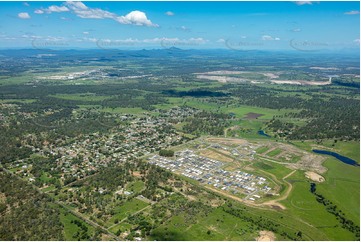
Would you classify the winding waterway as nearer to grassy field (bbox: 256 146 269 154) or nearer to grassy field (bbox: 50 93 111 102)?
grassy field (bbox: 256 146 269 154)

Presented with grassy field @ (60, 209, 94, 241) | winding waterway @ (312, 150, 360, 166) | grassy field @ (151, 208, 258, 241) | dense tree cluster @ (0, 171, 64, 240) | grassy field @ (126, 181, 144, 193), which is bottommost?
winding waterway @ (312, 150, 360, 166)

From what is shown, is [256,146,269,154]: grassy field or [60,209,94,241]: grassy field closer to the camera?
[60,209,94,241]: grassy field

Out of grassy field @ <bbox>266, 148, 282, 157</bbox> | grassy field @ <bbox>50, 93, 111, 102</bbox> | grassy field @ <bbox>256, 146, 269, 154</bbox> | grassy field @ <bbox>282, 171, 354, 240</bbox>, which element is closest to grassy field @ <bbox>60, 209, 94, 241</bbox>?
grassy field @ <bbox>282, 171, 354, 240</bbox>

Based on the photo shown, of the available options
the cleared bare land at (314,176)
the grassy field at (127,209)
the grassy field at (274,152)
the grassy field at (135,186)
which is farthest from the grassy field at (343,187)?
the grassy field at (127,209)

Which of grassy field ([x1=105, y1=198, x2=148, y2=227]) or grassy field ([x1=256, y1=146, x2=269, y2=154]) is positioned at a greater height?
grassy field ([x1=105, y1=198, x2=148, y2=227])

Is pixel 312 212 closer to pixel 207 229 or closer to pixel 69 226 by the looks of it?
pixel 207 229

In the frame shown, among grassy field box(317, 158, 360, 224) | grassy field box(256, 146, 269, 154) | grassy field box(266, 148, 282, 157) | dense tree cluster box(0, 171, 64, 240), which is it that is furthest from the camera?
grassy field box(256, 146, 269, 154)

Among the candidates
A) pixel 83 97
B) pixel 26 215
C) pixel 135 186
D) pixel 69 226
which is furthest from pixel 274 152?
pixel 83 97

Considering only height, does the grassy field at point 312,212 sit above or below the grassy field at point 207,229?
below

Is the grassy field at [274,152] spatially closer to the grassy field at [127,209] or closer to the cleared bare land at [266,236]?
the cleared bare land at [266,236]

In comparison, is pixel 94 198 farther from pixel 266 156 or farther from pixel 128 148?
Result: pixel 266 156

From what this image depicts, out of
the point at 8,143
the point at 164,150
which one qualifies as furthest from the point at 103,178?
the point at 8,143
